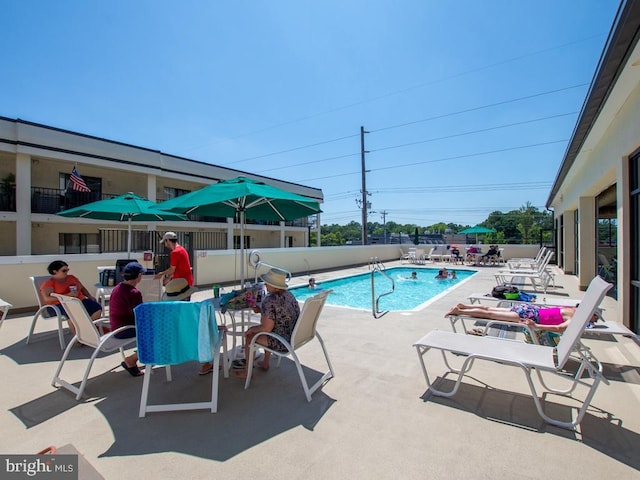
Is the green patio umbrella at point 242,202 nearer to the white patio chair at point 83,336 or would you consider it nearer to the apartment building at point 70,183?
the white patio chair at point 83,336

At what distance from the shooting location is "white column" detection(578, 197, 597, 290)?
28.2 ft

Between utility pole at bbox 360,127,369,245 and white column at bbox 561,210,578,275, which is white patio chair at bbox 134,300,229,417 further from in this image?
utility pole at bbox 360,127,369,245

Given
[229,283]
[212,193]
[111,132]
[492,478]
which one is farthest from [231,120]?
[492,478]

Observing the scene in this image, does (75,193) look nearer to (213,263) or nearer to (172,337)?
(213,263)

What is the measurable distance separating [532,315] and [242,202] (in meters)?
4.10

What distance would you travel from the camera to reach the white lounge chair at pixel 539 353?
2354mm

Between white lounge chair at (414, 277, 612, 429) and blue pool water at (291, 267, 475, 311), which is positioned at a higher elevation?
white lounge chair at (414, 277, 612, 429)

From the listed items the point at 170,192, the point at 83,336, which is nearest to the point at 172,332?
the point at 83,336

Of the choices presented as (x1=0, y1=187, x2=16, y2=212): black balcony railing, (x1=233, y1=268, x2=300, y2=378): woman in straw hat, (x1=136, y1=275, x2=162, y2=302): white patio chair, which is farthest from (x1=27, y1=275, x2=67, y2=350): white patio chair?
(x1=0, y1=187, x2=16, y2=212): black balcony railing

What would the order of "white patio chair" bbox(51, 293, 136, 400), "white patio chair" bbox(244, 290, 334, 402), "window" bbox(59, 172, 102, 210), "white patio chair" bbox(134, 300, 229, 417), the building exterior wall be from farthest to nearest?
"window" bbox(59, 172, 102, 210) → the building exterior wall → "white patio chair" bbox(51, 293, 136, 400) → "white patio chair" bbox(244, 290, 334, 402) → "white patio chair" bbox(134, 300, 229, 417)

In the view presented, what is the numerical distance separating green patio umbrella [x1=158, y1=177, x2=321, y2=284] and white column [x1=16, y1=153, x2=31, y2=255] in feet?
41.4

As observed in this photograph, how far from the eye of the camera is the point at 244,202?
16.3 feet

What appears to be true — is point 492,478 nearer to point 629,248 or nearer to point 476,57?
point 629,248

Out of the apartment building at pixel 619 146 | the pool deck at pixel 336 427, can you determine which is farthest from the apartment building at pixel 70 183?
the apartment building at pixel 619 146
